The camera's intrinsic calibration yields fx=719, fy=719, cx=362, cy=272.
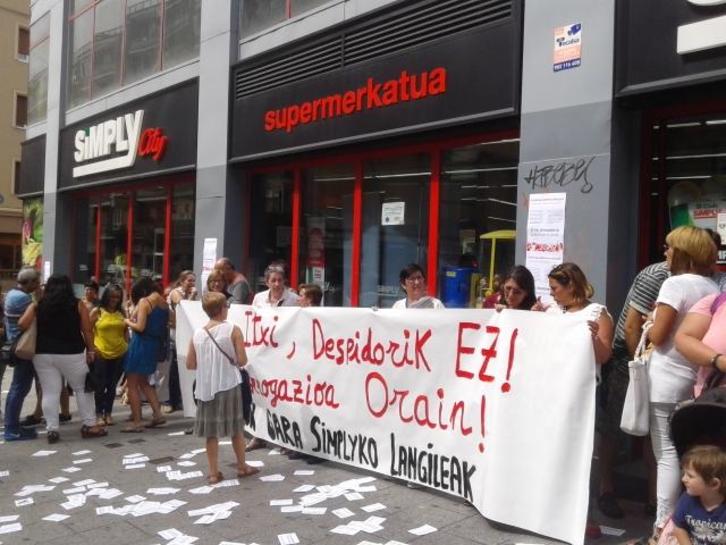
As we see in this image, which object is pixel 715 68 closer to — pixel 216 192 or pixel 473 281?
pixel 473 281

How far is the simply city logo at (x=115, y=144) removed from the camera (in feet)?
39.0

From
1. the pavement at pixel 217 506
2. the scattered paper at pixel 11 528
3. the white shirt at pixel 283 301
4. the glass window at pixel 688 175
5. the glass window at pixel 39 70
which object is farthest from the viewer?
the glass window at pixel 39 70

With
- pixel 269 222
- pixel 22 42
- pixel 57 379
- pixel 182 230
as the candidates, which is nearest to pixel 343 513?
pixel 57 379

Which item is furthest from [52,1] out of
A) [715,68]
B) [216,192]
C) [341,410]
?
[715,68]

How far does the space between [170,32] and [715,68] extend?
935 centimetres

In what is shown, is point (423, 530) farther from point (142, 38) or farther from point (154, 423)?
point (142, 38)

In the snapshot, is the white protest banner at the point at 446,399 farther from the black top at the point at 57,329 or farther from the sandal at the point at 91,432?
the black top at the point at 57,329

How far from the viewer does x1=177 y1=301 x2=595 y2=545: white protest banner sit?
4195 mm

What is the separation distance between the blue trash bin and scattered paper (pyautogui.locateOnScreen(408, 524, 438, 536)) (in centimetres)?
307

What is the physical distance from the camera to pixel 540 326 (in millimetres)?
4383

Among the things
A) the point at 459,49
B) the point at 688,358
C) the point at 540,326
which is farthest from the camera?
the point at 459,49

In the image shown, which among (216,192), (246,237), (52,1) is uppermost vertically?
(52,1)

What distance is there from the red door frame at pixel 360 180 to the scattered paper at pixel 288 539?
12.2ft

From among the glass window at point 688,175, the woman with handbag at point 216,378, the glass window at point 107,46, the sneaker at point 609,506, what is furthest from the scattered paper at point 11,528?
the glass window at point 107,46
